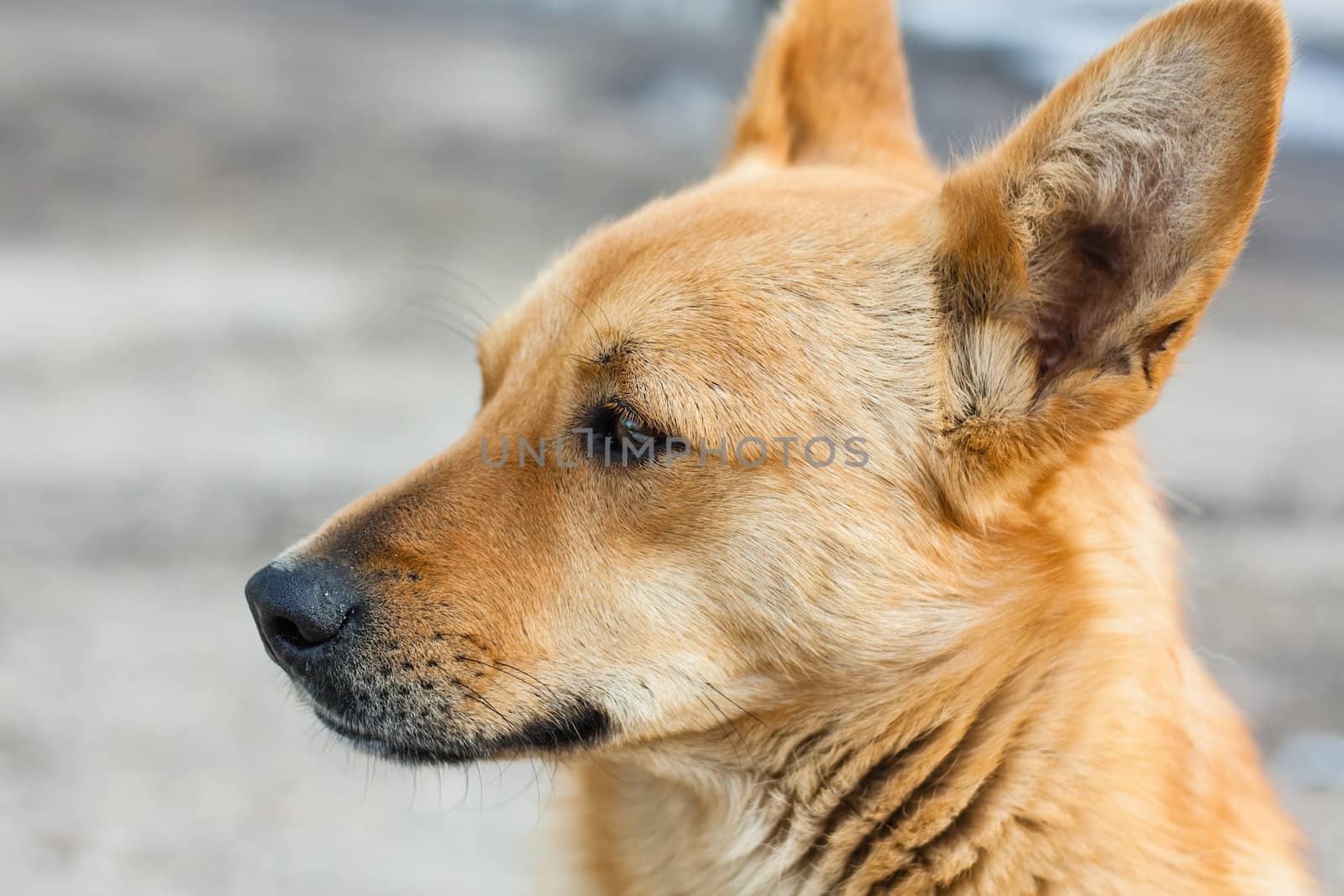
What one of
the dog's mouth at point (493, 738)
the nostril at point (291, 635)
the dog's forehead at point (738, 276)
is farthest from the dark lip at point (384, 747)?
the dog's forehead at point (738, 276)

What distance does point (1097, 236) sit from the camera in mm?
2262

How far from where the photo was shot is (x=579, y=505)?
244 cm

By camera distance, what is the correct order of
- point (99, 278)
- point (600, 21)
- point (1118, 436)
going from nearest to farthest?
point (1118, 436), point (99, 278), point (600, 21)

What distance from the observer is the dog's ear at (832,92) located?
10.7ft

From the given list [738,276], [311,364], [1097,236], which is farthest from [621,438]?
[311,364]

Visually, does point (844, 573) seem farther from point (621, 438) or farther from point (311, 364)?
point (311, 364)

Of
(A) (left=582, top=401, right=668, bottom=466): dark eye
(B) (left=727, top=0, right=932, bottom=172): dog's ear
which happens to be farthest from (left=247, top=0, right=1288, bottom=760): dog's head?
(B) (left=727, top=0, right=932, bottom=172): dog's ear

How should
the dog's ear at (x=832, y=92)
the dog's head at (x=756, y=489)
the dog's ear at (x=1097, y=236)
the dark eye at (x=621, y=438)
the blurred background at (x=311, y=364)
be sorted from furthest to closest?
the blurred background at (x=311, y=364), the dog's ear at (x=832, y=92), the dark eye at (x=621, y=438), the dog's head at (x=756, y=489), the dog's ear at (x=1097, y=236)

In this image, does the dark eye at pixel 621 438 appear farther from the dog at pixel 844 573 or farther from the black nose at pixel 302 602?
the black nose at pixel 302 602

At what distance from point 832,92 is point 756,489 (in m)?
1.49

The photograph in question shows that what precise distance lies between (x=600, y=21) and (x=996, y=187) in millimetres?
13494

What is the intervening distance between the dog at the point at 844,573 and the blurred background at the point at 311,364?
0.51m

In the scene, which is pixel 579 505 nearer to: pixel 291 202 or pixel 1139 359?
pixel 1139 359

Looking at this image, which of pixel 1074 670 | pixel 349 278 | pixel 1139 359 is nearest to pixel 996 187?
pixel 1139 359
